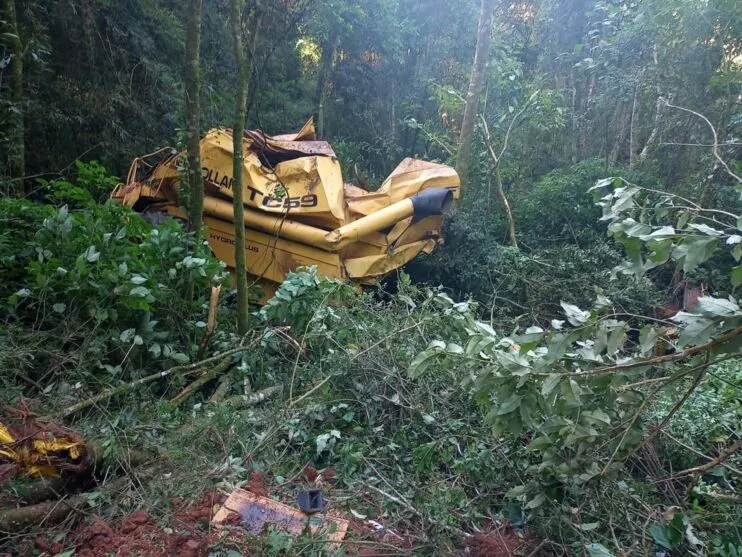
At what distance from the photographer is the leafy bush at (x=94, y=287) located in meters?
3.73

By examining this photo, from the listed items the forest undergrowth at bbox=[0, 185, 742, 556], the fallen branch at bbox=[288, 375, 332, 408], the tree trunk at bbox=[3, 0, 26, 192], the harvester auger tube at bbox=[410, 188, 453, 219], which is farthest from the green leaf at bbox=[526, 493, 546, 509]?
the tree trunk at bbox=[3, 0, 26, 192]

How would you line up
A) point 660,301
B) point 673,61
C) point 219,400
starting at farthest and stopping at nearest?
point 673,61 → point 660,301 → point 219,400

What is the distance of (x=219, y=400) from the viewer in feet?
12.8

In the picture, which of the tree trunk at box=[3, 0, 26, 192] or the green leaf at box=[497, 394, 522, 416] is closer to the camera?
the green leaf at box=[497, 394, 522, 416]

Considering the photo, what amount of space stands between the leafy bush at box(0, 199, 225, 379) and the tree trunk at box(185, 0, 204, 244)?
0.34 m

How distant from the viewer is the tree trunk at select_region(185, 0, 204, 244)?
4.49 m

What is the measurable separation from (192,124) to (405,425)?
2.88 meters

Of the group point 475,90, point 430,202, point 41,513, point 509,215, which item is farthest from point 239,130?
point 475,90

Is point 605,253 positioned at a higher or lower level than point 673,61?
lower

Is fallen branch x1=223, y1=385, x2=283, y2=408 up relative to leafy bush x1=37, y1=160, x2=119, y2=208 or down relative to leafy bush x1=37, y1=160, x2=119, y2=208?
down

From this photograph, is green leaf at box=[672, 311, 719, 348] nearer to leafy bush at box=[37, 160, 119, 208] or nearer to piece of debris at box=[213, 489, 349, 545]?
piece of debris at box=[213, 489, 349, 545]

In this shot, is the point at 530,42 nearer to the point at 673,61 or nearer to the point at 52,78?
the point at 673,61

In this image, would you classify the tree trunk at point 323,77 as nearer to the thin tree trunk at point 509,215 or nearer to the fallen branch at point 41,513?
the thin tree trunk at point 509,215

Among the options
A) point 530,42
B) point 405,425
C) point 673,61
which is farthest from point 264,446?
point 530,42
